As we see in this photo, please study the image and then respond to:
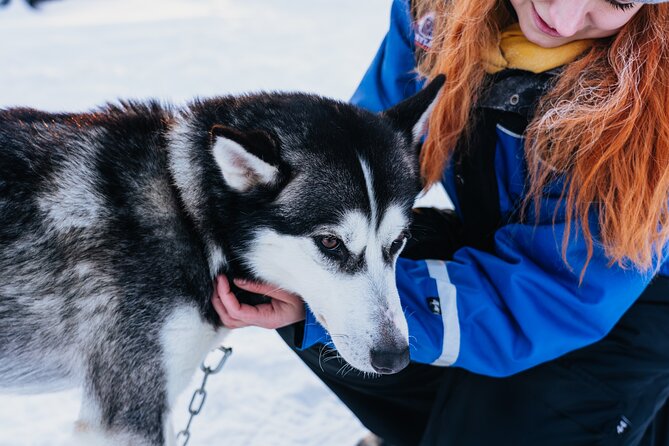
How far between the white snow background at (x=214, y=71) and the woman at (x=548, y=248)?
1.68 feet

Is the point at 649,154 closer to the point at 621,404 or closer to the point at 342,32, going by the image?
the point at 621,404

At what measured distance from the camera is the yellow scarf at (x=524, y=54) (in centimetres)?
190

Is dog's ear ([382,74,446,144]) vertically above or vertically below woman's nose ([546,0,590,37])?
below

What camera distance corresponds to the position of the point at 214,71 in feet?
18.8

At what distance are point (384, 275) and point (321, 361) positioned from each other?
581 mm

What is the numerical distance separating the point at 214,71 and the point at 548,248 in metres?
4.46

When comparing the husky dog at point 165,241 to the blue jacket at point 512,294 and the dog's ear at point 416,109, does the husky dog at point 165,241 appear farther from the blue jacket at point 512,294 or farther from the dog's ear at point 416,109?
the blue jacket at point 512,294

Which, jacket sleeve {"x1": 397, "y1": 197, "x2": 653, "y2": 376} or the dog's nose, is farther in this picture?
jacket sleeve {"x1": 397, "y1": 197, "x2": 653, "y2": 376}

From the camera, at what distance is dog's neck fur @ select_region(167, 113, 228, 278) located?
1668 millimetres

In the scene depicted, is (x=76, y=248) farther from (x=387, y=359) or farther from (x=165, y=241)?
(x=387, y=359)

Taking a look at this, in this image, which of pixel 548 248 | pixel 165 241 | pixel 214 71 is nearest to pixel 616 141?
pixel 548 248

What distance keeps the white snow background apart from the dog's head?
1.75 feet

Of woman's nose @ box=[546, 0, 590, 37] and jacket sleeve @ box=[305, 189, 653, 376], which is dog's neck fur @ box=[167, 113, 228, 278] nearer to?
jacket sleeve @ box=[305, 189, 653, 376]

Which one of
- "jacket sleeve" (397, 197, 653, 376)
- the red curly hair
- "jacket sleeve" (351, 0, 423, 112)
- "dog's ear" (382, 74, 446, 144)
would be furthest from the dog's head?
"jacket sleeve" (351, 0, 423, 112)
